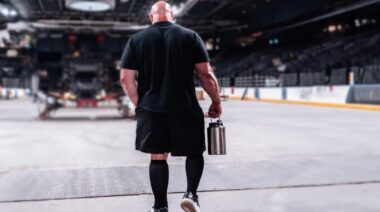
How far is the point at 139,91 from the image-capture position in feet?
11.1

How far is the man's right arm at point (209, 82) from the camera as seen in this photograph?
3321 mm

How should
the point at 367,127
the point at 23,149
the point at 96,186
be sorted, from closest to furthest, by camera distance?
1. the point at 96,186
2. the point at 23,149
3. the point at 367,127

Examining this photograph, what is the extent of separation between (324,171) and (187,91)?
2.71 metres

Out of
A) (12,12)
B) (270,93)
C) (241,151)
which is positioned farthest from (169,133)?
(12,12)

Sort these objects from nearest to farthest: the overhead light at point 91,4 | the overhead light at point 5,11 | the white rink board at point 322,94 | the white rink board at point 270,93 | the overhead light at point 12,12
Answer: the white rink board at point 322,94 < the overhead light at point 91,4 < the white rink board at point 270,93 < the overhead light at point 5,11 < the overhead light at point 12,12

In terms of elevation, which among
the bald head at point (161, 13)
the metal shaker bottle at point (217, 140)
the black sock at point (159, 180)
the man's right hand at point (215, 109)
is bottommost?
the black sock at point (159, 180)

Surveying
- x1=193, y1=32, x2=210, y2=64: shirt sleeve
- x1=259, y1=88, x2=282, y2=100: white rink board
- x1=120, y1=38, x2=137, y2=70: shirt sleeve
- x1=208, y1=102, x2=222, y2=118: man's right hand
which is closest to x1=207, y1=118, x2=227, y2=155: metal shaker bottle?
x1=208, y1=102, x2=222, y2=118: man's right hand

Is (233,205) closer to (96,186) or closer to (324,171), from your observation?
(96,186)

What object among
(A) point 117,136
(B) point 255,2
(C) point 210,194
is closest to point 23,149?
(A) point 117,136

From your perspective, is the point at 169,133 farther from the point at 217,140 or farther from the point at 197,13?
the point at 197,13

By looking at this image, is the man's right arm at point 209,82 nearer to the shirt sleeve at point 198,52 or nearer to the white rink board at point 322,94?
the shirt sleeve at point 198,52

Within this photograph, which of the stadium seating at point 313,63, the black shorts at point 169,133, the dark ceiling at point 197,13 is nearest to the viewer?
the black shorts at point 169,133

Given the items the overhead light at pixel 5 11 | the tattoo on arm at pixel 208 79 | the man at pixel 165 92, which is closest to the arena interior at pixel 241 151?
the man at pixel 165 92

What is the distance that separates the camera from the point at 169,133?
3.23 m
